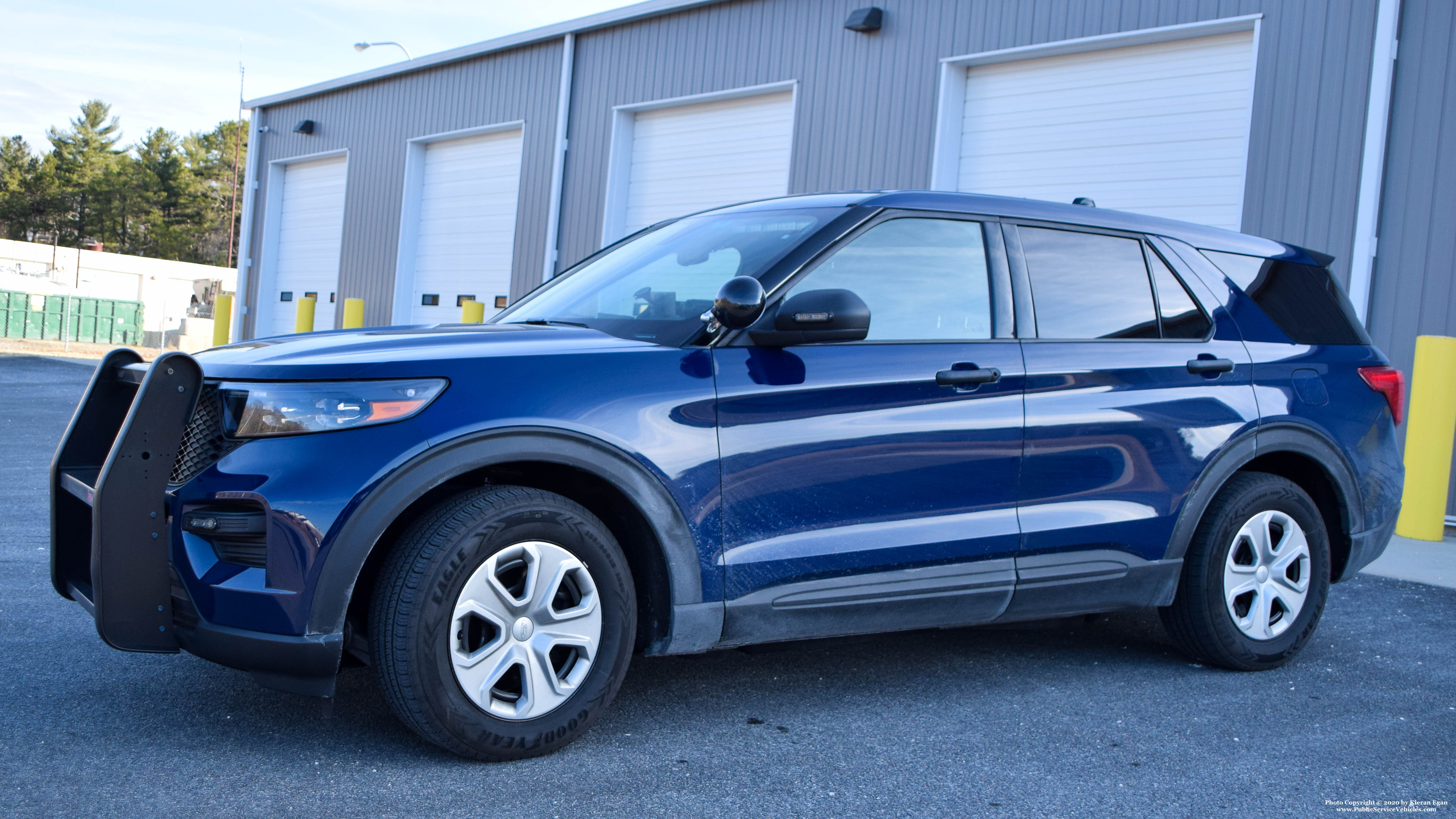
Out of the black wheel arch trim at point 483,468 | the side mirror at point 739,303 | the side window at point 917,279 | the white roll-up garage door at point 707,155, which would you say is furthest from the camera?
the white roll-up garage door at point 707,155

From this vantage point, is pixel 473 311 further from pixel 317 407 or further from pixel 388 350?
pixel 317 407

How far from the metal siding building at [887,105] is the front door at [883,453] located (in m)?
6.15

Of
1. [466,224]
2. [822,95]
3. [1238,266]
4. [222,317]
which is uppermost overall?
[822,95]

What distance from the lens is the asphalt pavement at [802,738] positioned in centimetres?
280

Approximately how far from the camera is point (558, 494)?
10.3 ft

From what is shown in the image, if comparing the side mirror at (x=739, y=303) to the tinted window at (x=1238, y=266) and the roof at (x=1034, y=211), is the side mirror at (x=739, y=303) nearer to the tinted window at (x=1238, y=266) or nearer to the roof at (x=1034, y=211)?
the roof at (x=1034, y=211)

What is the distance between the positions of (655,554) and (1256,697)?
2.24 meters

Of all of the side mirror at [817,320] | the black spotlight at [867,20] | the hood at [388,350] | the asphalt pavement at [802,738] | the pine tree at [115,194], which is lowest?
the asphalt pavement at [802,738]

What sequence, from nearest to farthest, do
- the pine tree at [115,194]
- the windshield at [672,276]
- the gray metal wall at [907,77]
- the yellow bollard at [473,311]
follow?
the windshield at [672,276], the gray metal wall at [907,77], the yellow bollard at [473,311], the pine tree at [115,194]

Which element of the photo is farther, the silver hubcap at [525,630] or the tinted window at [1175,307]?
the tinted window at [1175,307]

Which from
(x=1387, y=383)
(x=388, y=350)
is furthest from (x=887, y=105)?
(x=388, y=350)

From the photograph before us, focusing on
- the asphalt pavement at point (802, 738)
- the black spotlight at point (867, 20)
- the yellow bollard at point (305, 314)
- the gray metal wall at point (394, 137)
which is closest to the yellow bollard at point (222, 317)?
the gray metal wall at point (394, 137)

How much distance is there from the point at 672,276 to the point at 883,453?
885 mm

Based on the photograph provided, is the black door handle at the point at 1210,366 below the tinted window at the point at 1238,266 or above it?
below
